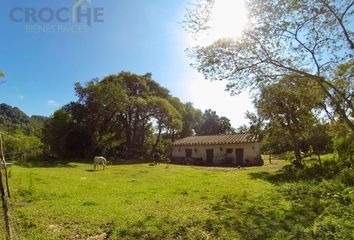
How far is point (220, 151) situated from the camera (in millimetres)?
32812

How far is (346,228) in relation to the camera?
5613 millimetres

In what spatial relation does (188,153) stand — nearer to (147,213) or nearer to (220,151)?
(220,151)

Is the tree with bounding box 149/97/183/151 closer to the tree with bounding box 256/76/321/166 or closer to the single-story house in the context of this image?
the single-story house

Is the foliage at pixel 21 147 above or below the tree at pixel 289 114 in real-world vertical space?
below

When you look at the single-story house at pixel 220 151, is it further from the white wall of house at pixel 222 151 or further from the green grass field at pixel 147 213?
the green grass field at pixel 147 213

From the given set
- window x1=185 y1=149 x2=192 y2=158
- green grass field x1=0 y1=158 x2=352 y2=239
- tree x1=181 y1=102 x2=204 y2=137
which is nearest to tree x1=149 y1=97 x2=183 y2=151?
window x1=185 y1=149 x2=192 y2=158

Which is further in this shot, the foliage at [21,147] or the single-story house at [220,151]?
the foliage at [21,147]

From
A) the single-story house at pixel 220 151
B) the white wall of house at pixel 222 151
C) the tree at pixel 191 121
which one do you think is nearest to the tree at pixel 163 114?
the single-story house at pixel 220 151

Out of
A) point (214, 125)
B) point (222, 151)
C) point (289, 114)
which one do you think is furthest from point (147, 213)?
point (214, 125)

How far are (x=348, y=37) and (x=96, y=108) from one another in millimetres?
29982

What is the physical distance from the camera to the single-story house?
30.0 metres

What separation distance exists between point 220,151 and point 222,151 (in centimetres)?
26

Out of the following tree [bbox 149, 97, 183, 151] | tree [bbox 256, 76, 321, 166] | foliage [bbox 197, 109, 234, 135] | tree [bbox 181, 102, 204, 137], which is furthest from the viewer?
foliage [bbox 197, 109, 234, 135]

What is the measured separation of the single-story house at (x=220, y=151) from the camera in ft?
98.5
